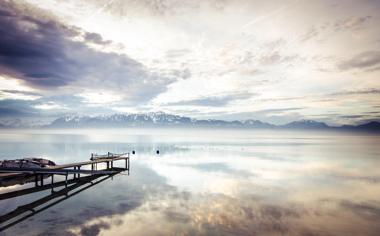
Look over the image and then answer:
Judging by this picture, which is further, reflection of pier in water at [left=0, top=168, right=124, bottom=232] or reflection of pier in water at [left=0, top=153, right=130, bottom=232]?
reflection of pier in water at [left=0, top=153, right=130, bottom=232]

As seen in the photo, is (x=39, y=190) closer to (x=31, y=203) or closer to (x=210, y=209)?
(x=31, y=203)

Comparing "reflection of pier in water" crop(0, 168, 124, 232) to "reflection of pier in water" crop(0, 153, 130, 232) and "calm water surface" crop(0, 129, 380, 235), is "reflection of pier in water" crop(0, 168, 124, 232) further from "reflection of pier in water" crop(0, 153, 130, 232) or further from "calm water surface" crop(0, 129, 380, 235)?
"calm water surface" crop(0, 129, 380, 235)

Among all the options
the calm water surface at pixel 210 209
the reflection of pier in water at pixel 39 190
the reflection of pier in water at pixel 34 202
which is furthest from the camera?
the calm water surface at pixel 210 209

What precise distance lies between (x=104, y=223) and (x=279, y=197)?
2014 cm

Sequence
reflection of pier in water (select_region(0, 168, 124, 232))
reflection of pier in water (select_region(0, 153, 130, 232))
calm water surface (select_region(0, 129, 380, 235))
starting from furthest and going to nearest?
calm water surface (select_region(0, 129, 380, 235))
reflection of pier in water (select_region(0, 153, 130, 232))
reflection of pier in water (select_region(0, 168, 124, 232))

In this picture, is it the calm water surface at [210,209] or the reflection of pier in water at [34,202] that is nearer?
the reflection of pier in water at [34,202]

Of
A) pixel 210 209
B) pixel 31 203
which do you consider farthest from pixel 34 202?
Answer: pixel 210 209

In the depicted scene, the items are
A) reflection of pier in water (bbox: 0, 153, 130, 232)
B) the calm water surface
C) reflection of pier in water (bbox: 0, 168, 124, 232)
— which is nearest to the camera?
reflection of pier in water (bbox: 0, 168, 124, 232)

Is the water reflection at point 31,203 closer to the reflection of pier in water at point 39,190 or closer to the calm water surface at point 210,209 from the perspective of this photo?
the reflection of pier in water at point 39,190

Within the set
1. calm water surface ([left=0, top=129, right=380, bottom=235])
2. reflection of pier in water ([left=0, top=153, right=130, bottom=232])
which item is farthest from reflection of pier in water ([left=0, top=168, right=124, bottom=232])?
calm water surface ([left=0, top=129, right=380, bottom=235])

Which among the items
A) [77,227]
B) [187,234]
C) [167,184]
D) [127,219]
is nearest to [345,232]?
[187,234]

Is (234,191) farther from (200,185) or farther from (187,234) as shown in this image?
(187,234)

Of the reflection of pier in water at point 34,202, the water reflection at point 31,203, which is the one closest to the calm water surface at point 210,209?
the water reflection at point 31,203

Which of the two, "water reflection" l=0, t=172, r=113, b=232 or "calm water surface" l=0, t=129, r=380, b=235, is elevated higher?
"water reflection" l=0, t=172, r=113, b=232
